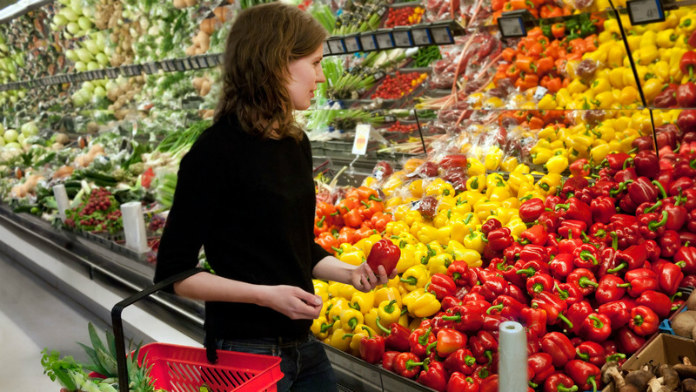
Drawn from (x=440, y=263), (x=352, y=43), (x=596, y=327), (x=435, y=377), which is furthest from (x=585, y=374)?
(x=352, y=43)

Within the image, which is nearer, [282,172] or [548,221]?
[282,172]

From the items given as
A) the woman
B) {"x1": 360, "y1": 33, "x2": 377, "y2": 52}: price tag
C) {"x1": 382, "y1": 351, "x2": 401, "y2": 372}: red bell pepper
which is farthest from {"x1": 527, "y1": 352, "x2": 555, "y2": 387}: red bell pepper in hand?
{"x1": 360, "y1": 33, "x2": 377, "y2": 52}: price tag

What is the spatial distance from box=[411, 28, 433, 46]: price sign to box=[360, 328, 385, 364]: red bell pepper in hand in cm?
221

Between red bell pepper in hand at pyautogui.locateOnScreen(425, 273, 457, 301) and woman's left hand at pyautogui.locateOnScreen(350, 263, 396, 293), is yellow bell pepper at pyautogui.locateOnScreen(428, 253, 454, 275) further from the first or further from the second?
woman's left hand at pyautogui.locateOnScreen(350, 263, 396, 293)

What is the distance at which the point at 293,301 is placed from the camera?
1.68m

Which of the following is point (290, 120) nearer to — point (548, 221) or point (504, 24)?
point (548, 221)

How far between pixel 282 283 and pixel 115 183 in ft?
16.7

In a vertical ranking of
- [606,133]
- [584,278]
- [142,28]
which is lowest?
[584,278]

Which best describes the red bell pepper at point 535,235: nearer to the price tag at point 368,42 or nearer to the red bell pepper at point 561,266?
the red bell pepper at point 561,266

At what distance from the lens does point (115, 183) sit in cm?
645

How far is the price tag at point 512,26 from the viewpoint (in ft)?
12.7

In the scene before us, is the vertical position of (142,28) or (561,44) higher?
(142,28)

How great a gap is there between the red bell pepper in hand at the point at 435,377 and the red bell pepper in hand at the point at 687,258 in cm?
108

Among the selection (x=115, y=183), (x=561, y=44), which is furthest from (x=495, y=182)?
(x=115, y=183)
